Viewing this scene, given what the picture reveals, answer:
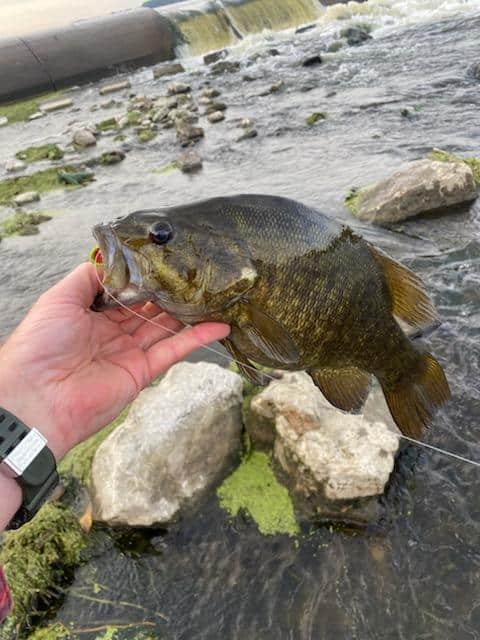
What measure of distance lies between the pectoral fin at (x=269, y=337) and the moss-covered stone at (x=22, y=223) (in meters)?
8.74

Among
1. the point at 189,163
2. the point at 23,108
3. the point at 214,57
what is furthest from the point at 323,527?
the point at 214,57

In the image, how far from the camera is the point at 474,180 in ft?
25.0

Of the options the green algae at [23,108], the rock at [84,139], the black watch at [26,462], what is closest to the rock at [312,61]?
the rock at [84,139]

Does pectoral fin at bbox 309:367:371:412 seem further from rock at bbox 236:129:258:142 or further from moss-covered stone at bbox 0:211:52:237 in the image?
rock at bbox 236:129:258:142

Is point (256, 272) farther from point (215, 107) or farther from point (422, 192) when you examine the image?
point (215, 107)

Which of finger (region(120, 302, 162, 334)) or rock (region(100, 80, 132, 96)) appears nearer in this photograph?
finger (region(120, 302, 162, 334))

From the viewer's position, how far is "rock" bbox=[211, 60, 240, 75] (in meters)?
21.7

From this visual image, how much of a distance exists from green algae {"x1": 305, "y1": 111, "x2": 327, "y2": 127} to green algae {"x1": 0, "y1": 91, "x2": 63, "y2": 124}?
1319 cm

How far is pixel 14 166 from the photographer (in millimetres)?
14406

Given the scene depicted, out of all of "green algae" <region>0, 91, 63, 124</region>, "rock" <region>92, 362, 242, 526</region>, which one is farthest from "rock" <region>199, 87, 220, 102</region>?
"rock" <region>92, 362, 242, 526</region>

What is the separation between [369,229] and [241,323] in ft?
17.5

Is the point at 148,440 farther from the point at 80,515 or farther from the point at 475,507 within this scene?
the point at 475,507

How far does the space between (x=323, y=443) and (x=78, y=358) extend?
6.17 ft

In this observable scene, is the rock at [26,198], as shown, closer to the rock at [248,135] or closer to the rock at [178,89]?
the rock at [248,135]
